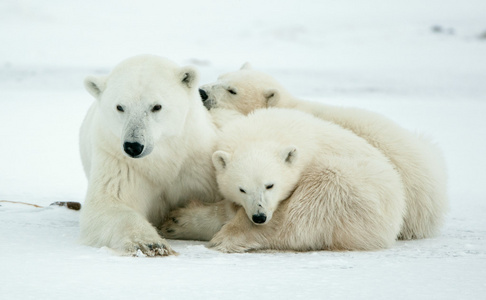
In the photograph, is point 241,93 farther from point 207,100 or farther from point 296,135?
point 296,135

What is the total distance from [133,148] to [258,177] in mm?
685

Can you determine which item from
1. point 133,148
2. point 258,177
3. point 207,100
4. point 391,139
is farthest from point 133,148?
point 391,139

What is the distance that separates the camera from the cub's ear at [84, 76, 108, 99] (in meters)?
3.69

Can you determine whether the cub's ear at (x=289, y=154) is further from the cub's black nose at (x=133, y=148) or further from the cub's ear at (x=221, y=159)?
the cub's black nose at (x=133, y=148)

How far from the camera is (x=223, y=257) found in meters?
3.20

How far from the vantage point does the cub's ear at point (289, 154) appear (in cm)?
355

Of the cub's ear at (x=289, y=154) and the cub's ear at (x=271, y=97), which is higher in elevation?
the cub's ear at (x=271, y=97)

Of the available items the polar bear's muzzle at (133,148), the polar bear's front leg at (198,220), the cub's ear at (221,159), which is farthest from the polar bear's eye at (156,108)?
the polar bear's front leg at (198,220)

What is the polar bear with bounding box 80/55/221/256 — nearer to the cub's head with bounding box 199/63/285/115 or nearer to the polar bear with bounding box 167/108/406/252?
the polar bear with bounding box 167/108/406/252

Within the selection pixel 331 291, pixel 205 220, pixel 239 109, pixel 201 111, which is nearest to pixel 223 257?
pixel 205 220

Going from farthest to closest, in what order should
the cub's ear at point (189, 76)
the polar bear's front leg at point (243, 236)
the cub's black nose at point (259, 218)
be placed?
the cub's ear at point (189, 76) → the polar bear's front leg at point (243, 236) → the cub's black nose at point (259, 218)

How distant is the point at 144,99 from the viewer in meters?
3.44

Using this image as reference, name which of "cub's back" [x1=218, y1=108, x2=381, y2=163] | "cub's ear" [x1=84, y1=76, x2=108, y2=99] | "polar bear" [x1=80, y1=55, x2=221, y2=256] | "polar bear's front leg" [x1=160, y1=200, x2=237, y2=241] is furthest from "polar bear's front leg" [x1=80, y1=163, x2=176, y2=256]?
"cub's back" [x1=218, y1=108, x2=381, y2=163]

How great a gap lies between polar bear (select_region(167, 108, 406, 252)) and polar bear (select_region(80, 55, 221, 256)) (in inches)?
9.7
